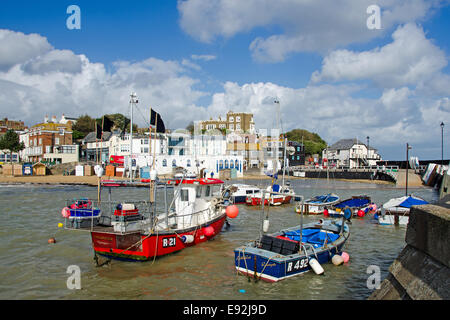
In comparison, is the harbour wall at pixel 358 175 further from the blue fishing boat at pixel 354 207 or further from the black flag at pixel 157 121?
the black flag at pixel 157 121

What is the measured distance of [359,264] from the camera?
16875mm

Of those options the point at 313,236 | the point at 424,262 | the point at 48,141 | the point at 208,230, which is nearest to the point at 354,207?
the point at 313,236

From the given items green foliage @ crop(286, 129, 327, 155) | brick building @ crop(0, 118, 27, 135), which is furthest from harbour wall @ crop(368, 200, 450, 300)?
brick building @ crop(0, 118, 27, 135)

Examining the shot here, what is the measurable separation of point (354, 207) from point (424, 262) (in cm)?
2811

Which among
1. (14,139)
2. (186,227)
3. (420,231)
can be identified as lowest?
(186,227)

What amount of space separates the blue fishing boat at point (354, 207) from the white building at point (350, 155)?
75318 mm

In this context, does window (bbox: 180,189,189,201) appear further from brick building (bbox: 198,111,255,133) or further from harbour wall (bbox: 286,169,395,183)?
brick building (bbox: 198,111,255,133)

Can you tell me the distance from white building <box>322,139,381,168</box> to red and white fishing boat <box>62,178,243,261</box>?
3718 inches

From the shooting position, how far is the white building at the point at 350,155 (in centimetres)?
10878

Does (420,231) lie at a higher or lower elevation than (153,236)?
higher

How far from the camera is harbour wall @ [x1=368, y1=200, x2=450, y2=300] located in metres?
5.37
